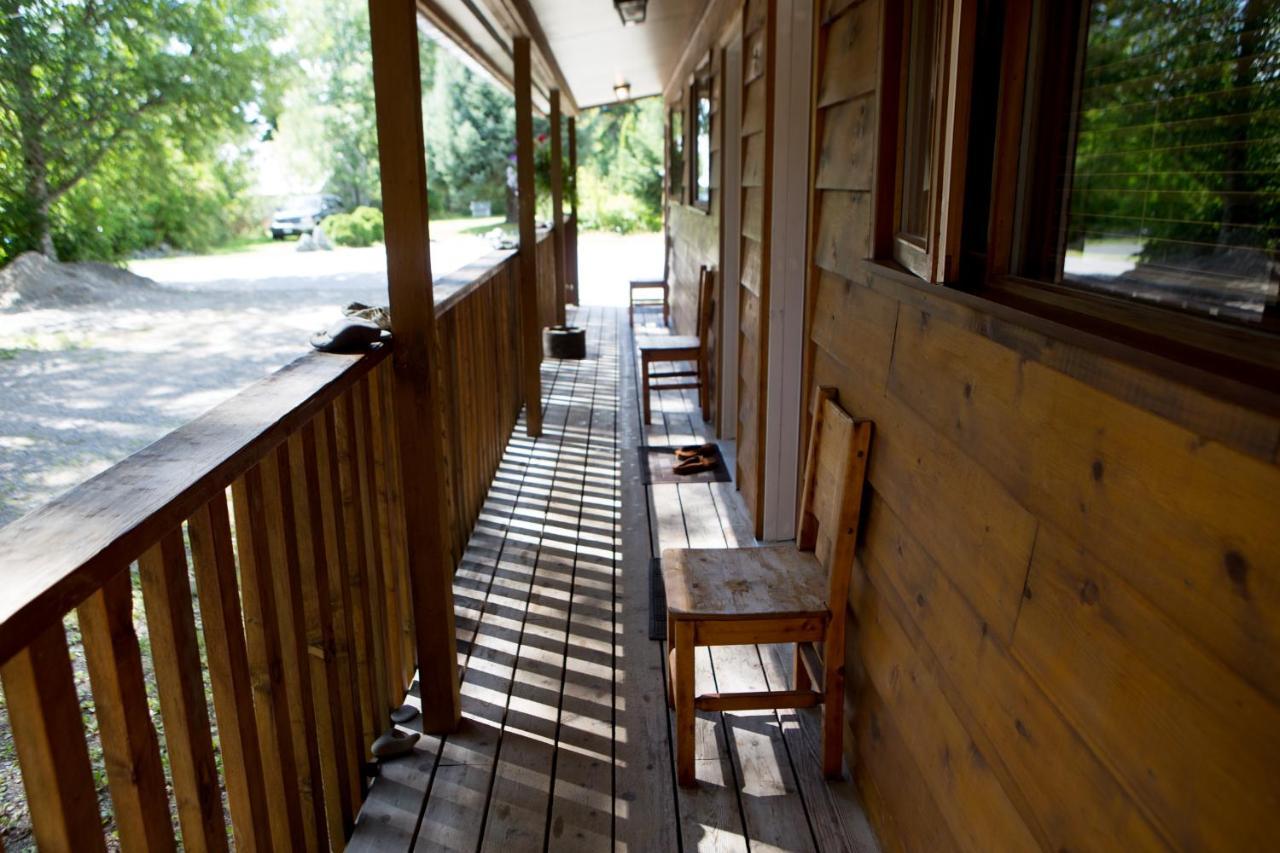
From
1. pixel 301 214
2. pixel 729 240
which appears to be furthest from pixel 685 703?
pixel 301 214

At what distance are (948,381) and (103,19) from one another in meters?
3.18

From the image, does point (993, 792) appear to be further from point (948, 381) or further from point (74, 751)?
point (74, 751)

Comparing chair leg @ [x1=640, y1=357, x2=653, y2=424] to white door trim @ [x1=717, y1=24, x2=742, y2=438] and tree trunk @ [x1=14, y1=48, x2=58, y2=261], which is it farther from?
tree trunk @ [x1=14, y1=48, x2=58, y2=261]

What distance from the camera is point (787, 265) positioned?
135 inches

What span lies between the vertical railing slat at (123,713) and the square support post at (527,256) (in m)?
4.11

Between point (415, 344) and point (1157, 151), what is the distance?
1594 millimetres

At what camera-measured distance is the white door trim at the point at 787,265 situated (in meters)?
3.22

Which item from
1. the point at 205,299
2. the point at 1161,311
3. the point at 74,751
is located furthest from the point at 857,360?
the point at 205,299

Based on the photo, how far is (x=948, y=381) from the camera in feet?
5.15

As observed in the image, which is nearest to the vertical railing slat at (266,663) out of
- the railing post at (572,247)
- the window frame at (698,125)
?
the window frame at (698,125)

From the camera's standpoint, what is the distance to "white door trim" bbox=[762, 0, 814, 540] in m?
3.22

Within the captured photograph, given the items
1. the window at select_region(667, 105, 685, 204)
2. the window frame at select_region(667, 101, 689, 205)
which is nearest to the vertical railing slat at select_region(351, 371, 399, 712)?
the window frame at select_region(667, 101, 689, 205)

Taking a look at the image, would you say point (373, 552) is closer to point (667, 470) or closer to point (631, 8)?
point (667, 470)

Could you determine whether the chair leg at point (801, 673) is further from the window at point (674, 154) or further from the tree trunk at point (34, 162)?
the window at point (674, 154)
